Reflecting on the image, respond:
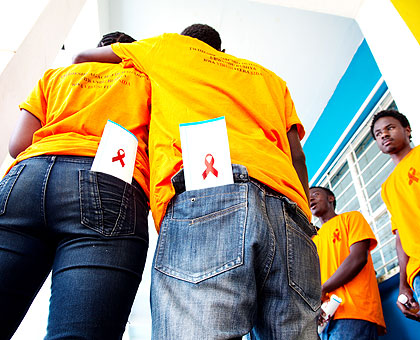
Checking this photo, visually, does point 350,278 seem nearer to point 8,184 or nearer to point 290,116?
point 290,116

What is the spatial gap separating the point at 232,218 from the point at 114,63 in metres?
0.84

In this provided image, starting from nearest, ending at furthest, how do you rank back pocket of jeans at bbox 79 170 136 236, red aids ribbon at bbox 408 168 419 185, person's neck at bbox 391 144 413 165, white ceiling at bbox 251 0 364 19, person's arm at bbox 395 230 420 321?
back pocket of jeans at bbox 79 170 136 236
red aids ribbon at bbox 408 168 419 185
person's arm at bbox 395 230 420 321
person's neck at bbox 391 144 413 165
white ceiling at bbox 251 0 364 19

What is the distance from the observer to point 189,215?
2.68 feet

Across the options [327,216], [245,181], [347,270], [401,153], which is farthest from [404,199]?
[245,181]

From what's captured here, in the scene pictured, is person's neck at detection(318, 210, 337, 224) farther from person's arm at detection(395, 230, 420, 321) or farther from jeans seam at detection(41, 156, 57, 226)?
jeans seam at detection(41, 156, 57, 226)

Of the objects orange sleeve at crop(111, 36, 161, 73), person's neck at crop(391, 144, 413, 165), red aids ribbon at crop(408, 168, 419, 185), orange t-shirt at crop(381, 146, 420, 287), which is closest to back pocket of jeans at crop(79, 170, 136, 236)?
orange sleeve at crop(111, 36, 161, 73)

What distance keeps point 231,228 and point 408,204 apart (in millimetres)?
1594

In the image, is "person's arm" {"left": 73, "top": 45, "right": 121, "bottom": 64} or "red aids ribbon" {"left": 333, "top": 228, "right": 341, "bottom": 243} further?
"red aids ribbon" {"left": 333, "top": 228, "right": 341, "bottom": 243}

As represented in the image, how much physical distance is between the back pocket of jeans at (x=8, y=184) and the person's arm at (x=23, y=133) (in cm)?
17

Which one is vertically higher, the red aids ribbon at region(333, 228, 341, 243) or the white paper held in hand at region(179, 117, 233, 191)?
the red aids ribbon at region(333, 228, 341, 243)

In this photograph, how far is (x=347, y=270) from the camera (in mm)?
2508

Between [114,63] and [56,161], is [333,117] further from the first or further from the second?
[56,161]

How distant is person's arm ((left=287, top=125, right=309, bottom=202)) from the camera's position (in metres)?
1.12

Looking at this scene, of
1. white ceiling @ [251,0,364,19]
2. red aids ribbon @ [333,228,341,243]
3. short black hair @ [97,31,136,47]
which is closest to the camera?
short black hair @ [97,31,136,47]
